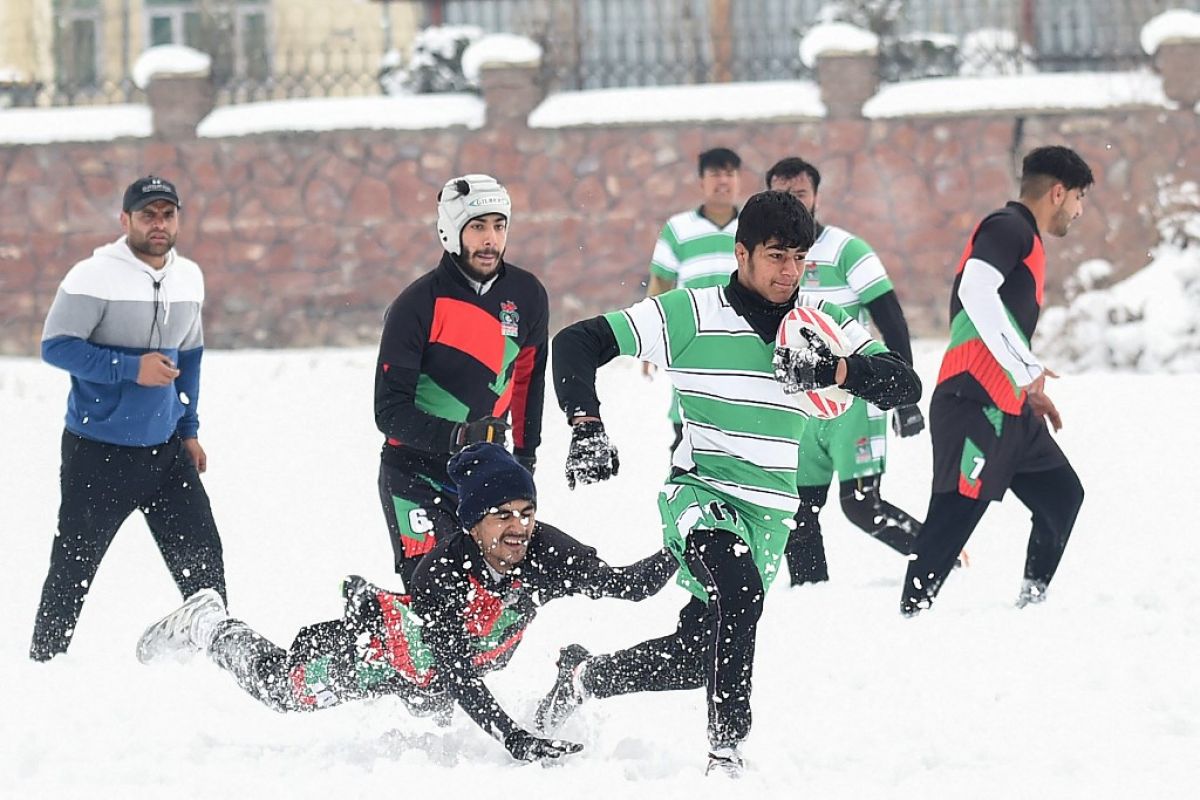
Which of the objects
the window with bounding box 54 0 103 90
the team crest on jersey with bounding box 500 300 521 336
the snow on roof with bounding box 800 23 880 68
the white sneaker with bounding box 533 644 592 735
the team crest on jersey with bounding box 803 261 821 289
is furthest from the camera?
the window with bounding box 54 0 103 90

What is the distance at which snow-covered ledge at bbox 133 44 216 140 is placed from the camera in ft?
50.2

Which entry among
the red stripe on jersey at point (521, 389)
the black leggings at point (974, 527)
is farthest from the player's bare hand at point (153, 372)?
the black leggings at point (974, 527)

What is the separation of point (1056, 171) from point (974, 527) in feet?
4.45

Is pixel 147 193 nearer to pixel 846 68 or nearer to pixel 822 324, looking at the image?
pixel 822 324

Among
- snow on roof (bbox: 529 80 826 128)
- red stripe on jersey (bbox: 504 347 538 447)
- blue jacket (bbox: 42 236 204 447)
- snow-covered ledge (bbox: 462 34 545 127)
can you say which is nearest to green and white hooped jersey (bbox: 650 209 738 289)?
red stripe on jersey (bbox: 504 347 538 447)

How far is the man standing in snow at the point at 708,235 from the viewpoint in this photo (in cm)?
803

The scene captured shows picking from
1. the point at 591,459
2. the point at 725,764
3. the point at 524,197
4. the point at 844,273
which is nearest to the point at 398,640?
the point at 591,459

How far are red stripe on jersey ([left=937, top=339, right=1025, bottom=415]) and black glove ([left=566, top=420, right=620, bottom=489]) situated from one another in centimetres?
249

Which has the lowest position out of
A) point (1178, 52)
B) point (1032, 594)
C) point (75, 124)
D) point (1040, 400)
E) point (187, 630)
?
point (1032, 594)

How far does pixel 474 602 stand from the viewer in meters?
4.70

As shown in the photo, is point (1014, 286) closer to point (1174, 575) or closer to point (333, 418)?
point (1174, 575)

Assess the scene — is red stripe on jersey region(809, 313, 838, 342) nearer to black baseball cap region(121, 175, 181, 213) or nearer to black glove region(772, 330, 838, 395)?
black glove region(772, 330, 838, 395)

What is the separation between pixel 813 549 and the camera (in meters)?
7.41

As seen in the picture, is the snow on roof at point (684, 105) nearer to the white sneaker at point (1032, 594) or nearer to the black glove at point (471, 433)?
the white sneaker at point (1032, 594)
